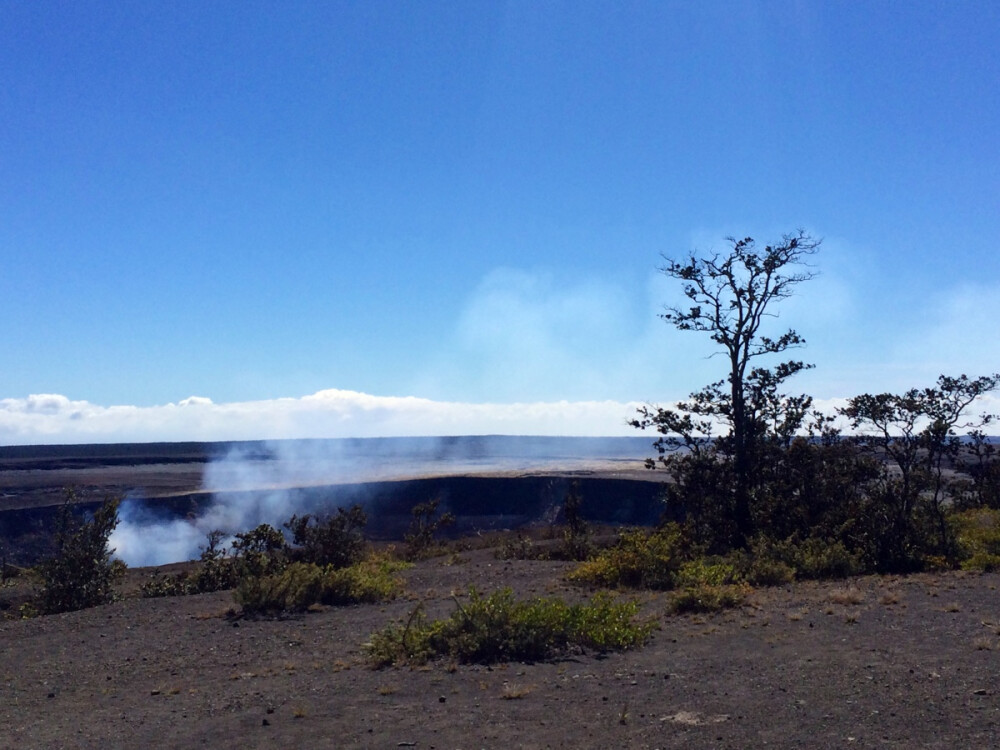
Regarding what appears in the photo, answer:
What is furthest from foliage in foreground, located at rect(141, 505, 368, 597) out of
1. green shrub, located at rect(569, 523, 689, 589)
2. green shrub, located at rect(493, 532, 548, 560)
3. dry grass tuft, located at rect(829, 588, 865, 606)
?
dry grass tuft, located at rect(829, 588, 865, 606)

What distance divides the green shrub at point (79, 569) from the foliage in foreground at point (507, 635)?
31.0ft

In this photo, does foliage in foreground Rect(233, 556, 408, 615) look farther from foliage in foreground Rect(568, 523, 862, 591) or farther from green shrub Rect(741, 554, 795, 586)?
green shrub Rect(741, 554, 795, 586)

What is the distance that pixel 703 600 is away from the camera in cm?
1203

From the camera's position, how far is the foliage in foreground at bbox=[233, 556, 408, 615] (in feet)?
45.5

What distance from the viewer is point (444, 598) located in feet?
47.8

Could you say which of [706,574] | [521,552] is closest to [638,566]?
[706,574]

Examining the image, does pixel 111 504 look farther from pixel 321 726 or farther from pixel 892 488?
pixel 892 488

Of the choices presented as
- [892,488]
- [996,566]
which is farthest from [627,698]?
[892,488]

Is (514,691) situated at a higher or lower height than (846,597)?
lower

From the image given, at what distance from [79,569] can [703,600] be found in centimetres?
1230

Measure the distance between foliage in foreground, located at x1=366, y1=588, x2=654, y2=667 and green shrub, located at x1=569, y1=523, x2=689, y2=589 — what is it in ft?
14.8

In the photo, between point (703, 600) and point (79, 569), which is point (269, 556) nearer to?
point (79, 569)

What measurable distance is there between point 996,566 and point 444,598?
961 cm

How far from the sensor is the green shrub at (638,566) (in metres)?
14.7
